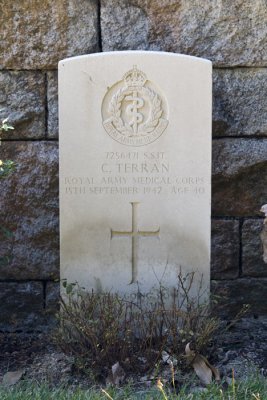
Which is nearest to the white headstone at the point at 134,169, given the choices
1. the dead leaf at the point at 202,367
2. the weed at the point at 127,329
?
the weed at the point at 127,329

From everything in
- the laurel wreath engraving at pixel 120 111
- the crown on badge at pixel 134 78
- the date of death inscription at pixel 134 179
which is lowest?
the date of death inscription at pixel 134 179

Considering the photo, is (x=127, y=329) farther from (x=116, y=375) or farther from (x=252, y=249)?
(x=252, y=249)

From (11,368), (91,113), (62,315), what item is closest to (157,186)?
(91,113)

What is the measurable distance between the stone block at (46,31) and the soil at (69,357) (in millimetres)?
1702

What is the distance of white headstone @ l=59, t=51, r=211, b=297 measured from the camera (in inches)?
155

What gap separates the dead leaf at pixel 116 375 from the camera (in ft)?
11.4

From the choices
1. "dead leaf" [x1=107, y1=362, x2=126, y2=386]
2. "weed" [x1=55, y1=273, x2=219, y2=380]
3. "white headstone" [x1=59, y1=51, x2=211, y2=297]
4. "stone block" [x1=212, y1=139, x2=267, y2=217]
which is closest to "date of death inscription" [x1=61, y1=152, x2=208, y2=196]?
"white headstone" [x1=59, y1=51, x2=211, y2=297]

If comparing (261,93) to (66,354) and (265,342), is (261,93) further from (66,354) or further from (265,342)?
(66,354)

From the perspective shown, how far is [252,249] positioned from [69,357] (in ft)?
4.90

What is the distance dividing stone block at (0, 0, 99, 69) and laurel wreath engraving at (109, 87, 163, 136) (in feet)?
2.17

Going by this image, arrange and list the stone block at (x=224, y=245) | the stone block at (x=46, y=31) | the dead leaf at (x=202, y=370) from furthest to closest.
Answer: the stone block at (x=224, y=245), the stone block at (x=46, y=31), the dead leaf at (x=202, y=370)

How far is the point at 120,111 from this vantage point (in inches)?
157

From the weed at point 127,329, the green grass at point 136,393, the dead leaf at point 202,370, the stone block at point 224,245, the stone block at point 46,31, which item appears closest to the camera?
the green grass at point 136,393

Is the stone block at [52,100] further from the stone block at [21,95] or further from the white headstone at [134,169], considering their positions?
the white headstone at [134,169]
